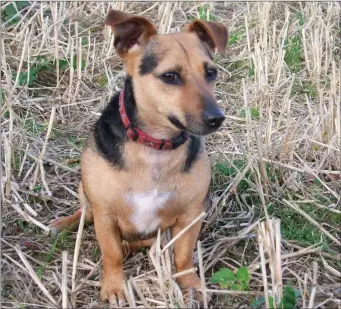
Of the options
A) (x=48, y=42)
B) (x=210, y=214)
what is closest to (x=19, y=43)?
(x=48, y=42)

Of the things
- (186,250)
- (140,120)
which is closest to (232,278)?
(186,250)

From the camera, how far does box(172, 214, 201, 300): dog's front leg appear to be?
4.52m

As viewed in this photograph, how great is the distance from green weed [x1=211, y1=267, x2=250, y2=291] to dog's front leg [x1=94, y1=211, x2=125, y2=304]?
2.37 feet

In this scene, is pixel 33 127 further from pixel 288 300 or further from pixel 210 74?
pixel 288 300

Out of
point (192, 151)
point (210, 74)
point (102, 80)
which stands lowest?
point (102, 80)

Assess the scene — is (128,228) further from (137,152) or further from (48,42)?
(48,42)

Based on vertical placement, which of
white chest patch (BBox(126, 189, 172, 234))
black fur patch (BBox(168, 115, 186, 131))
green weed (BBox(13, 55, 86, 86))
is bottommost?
green weed (BBox(13, 55, 86, 86))

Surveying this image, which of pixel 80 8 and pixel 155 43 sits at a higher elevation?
pixel 155 43

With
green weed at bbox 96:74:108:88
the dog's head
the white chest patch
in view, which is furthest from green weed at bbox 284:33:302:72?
the white chest patch

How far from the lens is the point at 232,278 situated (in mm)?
4125

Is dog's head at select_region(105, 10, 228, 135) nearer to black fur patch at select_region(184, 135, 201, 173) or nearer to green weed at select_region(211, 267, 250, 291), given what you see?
black fur patch at select_region(184, 135, 201, 173)

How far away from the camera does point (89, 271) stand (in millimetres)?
4781

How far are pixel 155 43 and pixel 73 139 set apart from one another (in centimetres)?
254

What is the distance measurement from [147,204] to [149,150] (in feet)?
1.21
